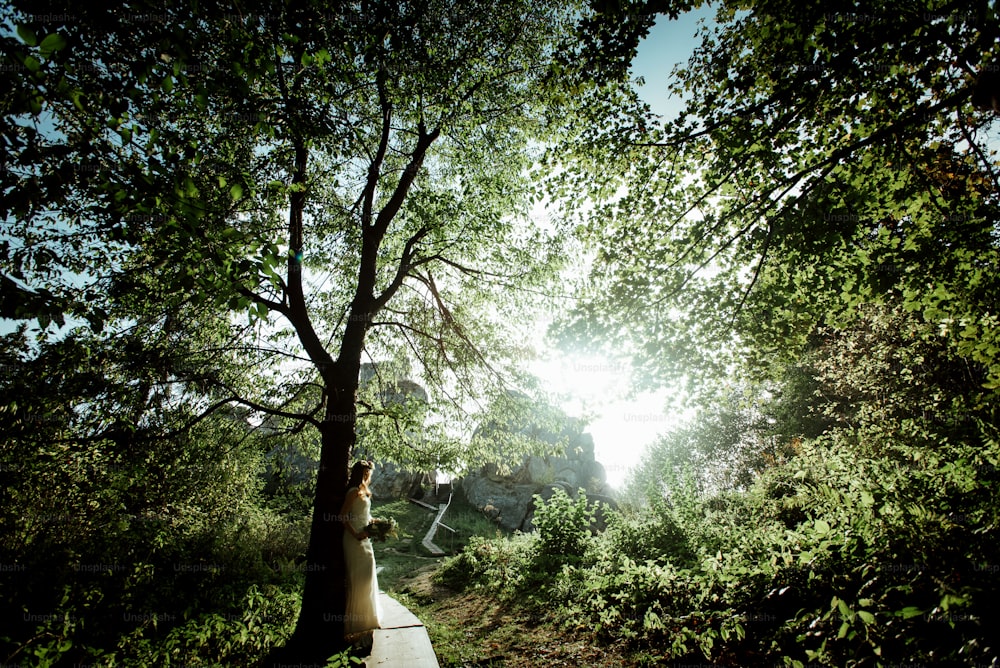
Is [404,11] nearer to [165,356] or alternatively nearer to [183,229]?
[183,229]

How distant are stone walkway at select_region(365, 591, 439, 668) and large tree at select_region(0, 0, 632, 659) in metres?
A: 0.68

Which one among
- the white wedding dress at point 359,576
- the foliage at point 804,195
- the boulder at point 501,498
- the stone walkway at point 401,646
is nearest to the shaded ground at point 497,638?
the stone walkway at point 401,646

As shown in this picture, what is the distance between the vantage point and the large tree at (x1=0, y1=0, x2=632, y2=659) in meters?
2.55

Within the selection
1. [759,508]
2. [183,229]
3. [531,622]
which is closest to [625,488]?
[759,508]

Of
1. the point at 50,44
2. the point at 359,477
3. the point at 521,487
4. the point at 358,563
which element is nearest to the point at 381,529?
the point at 358,563

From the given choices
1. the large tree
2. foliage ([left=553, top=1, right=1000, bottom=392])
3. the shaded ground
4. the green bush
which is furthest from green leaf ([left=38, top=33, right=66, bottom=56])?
the green bush

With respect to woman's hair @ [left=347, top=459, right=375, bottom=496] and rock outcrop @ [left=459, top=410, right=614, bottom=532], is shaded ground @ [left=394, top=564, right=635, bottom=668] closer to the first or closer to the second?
woman's hair @ [left=347, top=459, right=375, bottom=496]

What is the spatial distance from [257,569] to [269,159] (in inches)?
342

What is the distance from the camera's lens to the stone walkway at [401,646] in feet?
16.0

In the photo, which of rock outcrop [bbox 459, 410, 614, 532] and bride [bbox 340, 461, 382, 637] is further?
rock outcrop [bbox 459, 410, 614, 532]

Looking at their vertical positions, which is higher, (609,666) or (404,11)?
(404,11)

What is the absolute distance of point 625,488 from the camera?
43438 mm

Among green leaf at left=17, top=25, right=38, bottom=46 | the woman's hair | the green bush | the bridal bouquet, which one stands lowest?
the green bush

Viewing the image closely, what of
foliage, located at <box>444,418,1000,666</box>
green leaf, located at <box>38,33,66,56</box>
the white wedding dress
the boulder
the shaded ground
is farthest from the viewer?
the boulder
